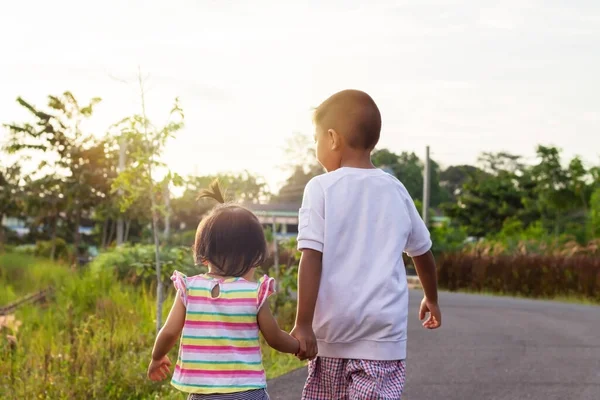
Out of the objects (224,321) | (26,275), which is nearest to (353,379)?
(224,321)

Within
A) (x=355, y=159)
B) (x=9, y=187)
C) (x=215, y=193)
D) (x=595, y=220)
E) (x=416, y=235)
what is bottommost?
(x=416, y=235)

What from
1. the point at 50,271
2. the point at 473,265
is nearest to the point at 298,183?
the point at 473,265

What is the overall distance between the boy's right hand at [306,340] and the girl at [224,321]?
0.08ft

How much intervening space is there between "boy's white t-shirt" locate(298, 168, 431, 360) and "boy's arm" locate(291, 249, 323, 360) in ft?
0.22

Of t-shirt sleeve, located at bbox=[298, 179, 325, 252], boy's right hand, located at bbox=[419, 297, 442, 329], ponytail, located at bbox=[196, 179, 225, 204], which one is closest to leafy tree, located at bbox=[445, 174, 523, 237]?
boy's right hand, located at bbox=[419, 297, 442, 329]

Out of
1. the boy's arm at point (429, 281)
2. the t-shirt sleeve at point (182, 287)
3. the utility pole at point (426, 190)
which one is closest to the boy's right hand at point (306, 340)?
the t-shirt sleeve at point (182, 287)

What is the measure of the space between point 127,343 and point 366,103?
5880 mm

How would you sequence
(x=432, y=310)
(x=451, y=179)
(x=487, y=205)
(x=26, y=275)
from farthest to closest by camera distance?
(x=451, y=179) < (x=487, y=205) < (x=26, y=275) < (x=432, y=310)

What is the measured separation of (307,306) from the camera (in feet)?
10.9

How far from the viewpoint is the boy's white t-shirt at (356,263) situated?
11.1 ft

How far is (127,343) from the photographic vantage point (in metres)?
8.82

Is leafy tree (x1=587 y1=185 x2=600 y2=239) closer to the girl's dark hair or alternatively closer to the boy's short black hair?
the boy's short black hair

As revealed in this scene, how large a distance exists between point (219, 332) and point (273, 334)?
0.63ft

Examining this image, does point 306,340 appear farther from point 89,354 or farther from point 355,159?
point 89,354
